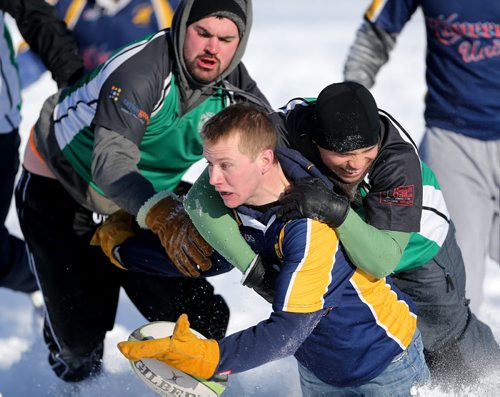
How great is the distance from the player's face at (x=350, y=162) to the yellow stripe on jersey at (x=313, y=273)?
10.6 inches

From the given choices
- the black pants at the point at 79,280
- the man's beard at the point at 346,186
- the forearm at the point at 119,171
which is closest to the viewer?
the man's beard at the point at 346,186

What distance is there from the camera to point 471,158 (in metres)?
4.65

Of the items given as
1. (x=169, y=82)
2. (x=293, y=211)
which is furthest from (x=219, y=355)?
(x=169, y=82)

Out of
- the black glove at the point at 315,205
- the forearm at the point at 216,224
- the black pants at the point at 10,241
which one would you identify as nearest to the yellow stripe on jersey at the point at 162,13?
the black pants at the point at 10,241

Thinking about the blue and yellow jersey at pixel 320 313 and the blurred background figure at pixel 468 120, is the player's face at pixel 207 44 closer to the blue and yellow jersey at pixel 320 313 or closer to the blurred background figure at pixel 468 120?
the blue and yellow jersey at pixel 320 313

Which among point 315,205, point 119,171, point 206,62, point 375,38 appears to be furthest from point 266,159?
point 375,38

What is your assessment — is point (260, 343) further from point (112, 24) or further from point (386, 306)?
point (112, 24)

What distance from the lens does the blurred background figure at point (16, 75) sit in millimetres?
4707

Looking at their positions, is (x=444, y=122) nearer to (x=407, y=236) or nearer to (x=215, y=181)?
(x=407, y=236)

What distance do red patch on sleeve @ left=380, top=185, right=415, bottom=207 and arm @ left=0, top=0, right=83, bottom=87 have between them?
6.36 ft

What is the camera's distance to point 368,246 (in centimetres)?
308

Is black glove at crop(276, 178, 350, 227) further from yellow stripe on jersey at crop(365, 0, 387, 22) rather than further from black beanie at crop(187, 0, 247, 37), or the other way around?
yellow stripe on jersey at crop(365, 0, 387, 22)

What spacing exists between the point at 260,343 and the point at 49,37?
90.4 inches

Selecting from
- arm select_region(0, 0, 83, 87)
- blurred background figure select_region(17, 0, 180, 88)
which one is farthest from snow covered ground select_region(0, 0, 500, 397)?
blurred background figure select_region(17, 0, 180, 88)
